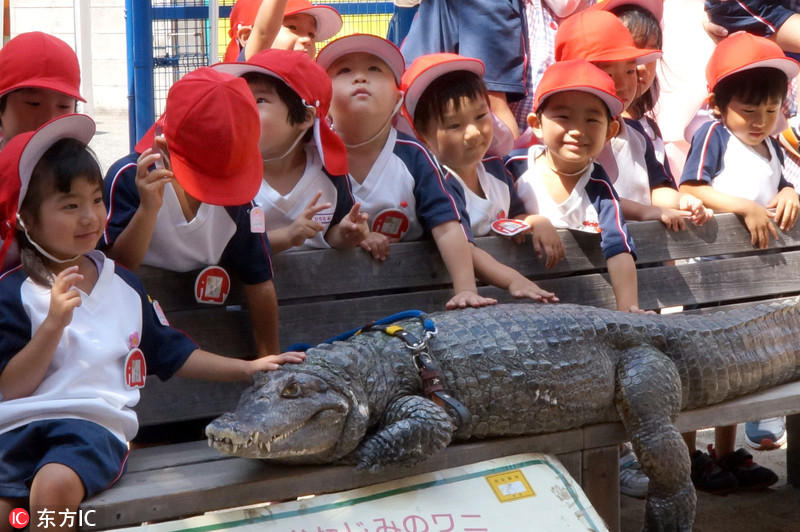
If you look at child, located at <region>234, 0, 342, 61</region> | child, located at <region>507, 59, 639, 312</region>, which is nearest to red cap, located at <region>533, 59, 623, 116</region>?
child, located at <region>507, 59, 639, 312</region>

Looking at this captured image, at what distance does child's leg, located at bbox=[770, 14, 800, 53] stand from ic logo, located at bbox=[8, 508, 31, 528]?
395cm

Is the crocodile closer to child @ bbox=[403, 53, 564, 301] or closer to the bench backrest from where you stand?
the bench backrest

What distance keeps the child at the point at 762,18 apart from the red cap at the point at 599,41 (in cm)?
96

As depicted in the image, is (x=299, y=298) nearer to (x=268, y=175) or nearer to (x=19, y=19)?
(x=268, y=175)

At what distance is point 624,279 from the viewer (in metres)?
3.11

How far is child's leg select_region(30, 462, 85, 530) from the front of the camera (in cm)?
184

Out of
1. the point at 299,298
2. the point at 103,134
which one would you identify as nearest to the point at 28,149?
the point at 299,298

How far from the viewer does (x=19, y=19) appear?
1220 cm

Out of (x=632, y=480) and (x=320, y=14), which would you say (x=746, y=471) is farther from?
(x=320, y=14)

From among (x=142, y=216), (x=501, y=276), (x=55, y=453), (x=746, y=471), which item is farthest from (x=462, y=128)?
(x=55, y=453)

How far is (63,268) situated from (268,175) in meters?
0.87

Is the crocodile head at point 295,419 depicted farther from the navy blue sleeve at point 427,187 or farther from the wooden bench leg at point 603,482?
the navy blue sleeve at point 427,187

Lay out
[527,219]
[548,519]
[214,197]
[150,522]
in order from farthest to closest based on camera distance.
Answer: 1. [527,219]
2. [214,197]
3. [548,519]
4. [150,522]

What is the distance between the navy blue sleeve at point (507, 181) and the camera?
340 cm
